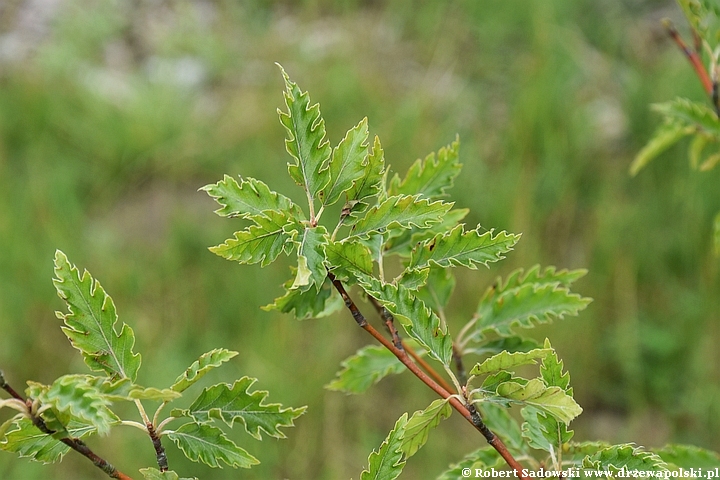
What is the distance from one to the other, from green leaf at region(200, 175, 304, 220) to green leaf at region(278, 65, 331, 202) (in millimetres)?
34

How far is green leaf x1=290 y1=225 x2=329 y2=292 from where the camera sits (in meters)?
0.63

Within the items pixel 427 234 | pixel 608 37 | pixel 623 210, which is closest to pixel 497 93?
pixel 608 37

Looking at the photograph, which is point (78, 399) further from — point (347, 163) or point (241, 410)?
point (347, 163)

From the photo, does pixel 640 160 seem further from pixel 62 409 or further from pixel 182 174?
pixel 182 174

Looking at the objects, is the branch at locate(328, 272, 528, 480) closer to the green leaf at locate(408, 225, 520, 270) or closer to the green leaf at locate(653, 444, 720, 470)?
the green leaf at locate(408, 225, 520, 270)

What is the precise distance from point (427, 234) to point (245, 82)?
3.32 metres

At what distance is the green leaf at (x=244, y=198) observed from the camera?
0.68 metres

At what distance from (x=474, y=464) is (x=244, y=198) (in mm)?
413

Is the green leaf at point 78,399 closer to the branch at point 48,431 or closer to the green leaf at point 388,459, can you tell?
the branch at point 48,431

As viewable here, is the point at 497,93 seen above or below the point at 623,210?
above

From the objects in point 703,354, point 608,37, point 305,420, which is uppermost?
point 608,37

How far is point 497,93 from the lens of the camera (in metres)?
3.74

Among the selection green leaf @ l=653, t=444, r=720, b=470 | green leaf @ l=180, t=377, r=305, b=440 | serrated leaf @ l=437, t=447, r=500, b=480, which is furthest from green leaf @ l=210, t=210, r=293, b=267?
green leaf @ l=653, t=444, r=720, b=470

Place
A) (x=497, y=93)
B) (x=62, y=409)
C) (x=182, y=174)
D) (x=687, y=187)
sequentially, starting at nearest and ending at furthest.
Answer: (x=62, y=409)
(x=687, y=187)
(x=182, y=174)
(x=497, y=93)
